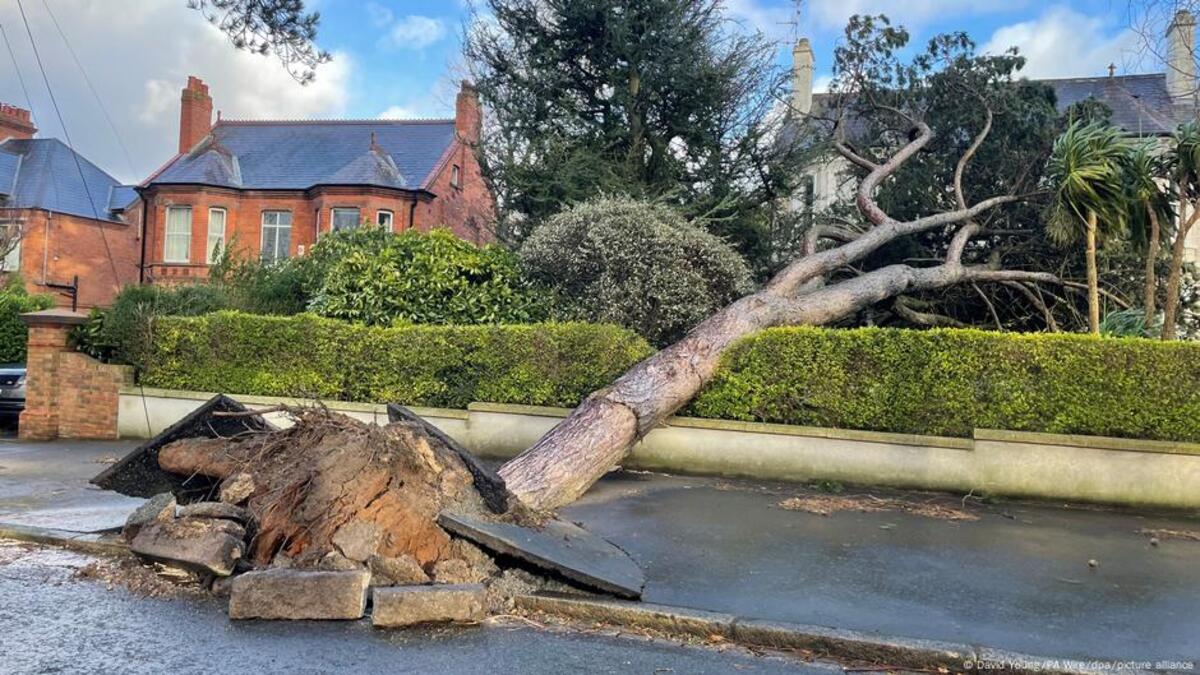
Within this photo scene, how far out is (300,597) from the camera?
183 inches

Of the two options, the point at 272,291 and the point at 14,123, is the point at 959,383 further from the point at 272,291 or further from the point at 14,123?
the point at 14,123

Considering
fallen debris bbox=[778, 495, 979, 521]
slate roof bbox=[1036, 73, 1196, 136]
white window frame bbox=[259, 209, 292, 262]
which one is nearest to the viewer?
fallen debris bbox=[778, 495, 979, 521]

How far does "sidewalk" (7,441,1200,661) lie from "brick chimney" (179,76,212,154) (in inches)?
942

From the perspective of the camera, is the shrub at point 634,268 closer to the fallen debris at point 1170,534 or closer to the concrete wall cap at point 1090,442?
the concrete wall cap at point 1090,442

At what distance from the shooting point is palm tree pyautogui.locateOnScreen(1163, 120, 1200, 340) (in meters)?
9.31

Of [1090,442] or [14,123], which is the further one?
[14,123]

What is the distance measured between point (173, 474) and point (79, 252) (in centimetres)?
3110

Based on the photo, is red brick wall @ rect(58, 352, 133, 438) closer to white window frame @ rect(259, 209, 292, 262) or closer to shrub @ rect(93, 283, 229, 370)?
shrub @ rect(93, 283, 229, 370)

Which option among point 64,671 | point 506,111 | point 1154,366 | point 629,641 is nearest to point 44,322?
point 506,111

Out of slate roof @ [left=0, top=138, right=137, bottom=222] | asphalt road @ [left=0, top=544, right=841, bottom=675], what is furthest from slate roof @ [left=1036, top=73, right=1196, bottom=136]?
slate roof @ [left=0, top=138, right=137, bottom=222]

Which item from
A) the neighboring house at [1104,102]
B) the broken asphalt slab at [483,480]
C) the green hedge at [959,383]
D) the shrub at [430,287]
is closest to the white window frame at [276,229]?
the shrub at [430,287]

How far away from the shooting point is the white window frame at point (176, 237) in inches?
1062

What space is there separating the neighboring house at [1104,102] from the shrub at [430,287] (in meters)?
6.28

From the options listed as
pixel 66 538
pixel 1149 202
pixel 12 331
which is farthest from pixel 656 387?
pixel 12 331
